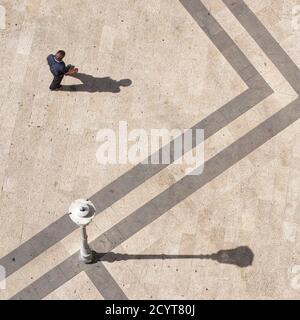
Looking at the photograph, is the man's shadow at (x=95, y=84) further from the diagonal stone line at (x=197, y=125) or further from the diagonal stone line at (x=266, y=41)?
the diagonal stone line at (x=266, y=41)

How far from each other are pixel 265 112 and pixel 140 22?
482 cm

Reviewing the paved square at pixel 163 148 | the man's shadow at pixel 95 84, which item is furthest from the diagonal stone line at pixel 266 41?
the man's shadow at pixel 95 84

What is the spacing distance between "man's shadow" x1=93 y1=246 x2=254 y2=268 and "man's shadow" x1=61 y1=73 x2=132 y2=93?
16.3ft

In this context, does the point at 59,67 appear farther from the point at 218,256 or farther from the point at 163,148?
the point at 218,256

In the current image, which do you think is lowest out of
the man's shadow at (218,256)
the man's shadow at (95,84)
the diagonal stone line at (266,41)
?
the man's shadow at (218,256)

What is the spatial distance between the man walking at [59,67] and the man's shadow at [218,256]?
17.1ft

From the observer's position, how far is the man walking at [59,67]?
17328mm

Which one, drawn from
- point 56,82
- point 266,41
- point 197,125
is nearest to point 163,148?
point 197,125

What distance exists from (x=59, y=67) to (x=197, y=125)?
4.45 metres

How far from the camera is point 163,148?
18.3 metres

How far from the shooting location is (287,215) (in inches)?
703
